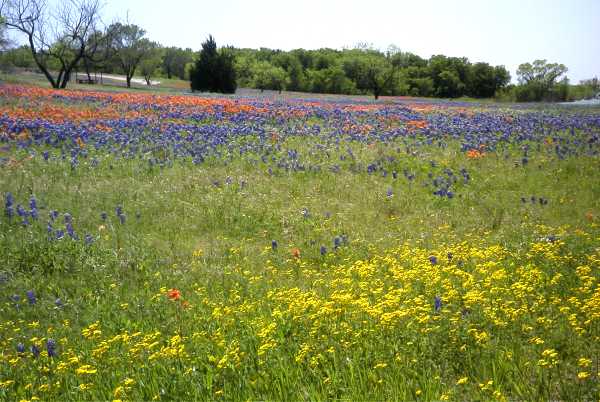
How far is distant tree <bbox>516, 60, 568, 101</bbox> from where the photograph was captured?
82.8 m

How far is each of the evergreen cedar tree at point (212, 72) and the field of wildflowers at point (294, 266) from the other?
35.9 meters

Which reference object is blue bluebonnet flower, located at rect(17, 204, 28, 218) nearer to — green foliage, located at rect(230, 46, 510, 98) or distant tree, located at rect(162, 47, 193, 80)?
green foliage, located at rect(230, 46, 510, 98)

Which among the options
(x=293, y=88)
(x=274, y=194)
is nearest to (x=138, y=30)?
(x=293, y=88)

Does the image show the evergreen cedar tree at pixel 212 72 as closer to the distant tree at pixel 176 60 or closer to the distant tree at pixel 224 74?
the distant tree at pixel 224 74

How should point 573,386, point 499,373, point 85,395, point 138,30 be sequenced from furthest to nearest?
point 138,30, point 85,395, point 499,373, point 573,386

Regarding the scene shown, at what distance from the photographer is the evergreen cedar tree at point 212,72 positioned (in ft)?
166

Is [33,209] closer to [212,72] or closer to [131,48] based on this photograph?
[212,72]

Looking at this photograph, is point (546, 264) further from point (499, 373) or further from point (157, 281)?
point (157, 281)

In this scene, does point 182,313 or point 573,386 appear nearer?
point 573,386

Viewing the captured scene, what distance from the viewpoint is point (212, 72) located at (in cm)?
5056

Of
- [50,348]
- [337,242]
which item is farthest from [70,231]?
[337,242]

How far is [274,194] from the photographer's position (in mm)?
10484

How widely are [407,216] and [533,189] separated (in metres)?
3.67

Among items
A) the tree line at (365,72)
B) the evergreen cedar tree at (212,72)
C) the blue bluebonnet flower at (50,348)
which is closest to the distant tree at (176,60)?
the tree line at (365,72)
